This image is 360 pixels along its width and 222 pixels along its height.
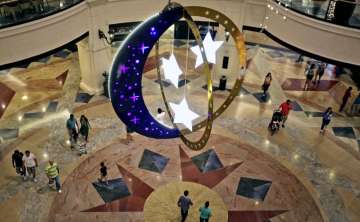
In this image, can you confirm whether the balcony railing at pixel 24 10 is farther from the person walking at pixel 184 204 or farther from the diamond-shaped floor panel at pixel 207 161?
the person walking at pixel 184 204

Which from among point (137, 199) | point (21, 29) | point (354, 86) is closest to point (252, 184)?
point (137, 199)

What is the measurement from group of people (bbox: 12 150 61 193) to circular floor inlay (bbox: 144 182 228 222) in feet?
8.60

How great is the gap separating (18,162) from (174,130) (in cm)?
556

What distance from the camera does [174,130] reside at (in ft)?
21.9

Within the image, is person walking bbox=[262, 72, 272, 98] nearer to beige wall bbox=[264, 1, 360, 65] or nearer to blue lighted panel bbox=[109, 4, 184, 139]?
beige wall bbox=[264, 1, 360, 65]

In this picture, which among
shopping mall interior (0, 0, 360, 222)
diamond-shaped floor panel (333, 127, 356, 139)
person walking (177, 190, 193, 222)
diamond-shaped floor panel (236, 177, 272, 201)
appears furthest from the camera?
diamond-shaped floor panel (333, 127, 356, 139)

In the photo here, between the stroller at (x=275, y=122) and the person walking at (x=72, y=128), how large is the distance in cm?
688

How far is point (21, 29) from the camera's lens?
→ 955 cm

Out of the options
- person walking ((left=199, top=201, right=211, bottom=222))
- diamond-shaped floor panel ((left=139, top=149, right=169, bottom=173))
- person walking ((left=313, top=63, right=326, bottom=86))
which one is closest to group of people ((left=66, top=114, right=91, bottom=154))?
diamond-shaped floor panel ((left=139, top=149, right=169, bottom=173))

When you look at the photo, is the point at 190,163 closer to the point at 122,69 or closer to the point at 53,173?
the point at 53,173

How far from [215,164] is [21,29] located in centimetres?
701

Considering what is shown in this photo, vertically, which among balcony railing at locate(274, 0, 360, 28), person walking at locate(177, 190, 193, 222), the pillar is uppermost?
balcony railing at locate(274, 0, 360, 28)

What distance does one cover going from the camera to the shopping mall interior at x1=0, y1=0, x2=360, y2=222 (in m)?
8.98

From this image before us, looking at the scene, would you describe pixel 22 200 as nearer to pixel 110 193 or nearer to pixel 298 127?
pixel 110 193
